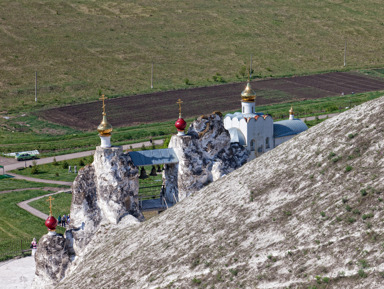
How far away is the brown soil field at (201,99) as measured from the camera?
92000 mm

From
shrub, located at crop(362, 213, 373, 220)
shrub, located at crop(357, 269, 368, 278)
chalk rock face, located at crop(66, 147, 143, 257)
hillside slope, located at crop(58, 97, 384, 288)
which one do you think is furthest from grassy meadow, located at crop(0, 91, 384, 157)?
shrub, located at crop(357, 269, 368, 278)

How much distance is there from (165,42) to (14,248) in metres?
81.3

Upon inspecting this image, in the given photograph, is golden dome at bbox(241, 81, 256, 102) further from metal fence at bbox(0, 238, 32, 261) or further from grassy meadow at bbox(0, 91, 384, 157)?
grassy meadow at bbox(0, 91, 384, 157)

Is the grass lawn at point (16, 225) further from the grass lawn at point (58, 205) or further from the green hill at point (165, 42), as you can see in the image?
the green hill at point (165, 42)

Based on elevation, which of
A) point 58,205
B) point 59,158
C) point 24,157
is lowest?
point 58,205

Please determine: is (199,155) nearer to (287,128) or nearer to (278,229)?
(287,128)

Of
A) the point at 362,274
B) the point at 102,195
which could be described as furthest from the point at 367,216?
the point at 102,195

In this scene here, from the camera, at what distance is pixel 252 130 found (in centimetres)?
4500

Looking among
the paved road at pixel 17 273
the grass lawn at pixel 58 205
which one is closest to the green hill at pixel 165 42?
the grass lawn at pixel 58 205

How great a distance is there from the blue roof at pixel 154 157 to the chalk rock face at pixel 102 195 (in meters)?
1.29

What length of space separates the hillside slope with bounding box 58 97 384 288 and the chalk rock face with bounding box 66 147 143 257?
84 cm

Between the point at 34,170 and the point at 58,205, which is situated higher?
the point at 34,170

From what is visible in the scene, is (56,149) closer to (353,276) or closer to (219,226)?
(219,226)

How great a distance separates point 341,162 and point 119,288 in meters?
10.2
